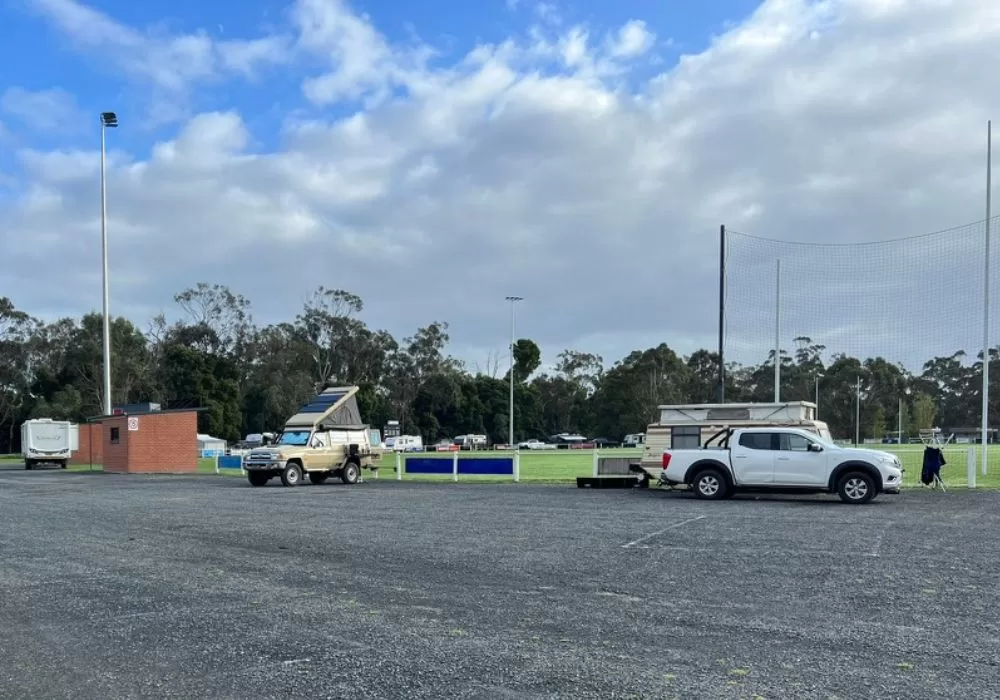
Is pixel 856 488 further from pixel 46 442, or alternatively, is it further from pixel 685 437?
pixel 46 442

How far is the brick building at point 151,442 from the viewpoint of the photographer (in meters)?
41.1

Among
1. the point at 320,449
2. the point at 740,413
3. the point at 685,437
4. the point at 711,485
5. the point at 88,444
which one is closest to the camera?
the point at 711,485

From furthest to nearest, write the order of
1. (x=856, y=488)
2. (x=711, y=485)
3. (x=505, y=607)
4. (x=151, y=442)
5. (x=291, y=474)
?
(x=151, y=442)
(x=291, y=474)
(x=711, y=485)
(x=856, y=488)
(x=505, y=607)

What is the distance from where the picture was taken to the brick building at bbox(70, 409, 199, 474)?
4106 centimetres

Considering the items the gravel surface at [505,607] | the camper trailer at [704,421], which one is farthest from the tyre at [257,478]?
the gravel surface at [505,607]

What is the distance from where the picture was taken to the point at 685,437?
25344mm

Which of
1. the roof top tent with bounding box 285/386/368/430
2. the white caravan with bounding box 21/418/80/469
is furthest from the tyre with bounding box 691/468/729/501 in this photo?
the white caravan with bounding box 21/418/80/469

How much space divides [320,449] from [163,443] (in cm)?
1547

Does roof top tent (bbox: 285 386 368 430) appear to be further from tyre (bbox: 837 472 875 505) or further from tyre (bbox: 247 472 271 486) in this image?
tyre (bbox: 837 472 875 505)

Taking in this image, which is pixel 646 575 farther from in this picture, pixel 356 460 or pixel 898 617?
pixel 356 460

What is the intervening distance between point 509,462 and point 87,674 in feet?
80.5

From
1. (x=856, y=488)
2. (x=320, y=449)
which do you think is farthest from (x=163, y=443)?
(x=856, y=488)

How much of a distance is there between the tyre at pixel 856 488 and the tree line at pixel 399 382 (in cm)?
5597

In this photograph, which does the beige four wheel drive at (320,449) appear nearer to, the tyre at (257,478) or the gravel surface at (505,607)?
the tyre at (257,478)
